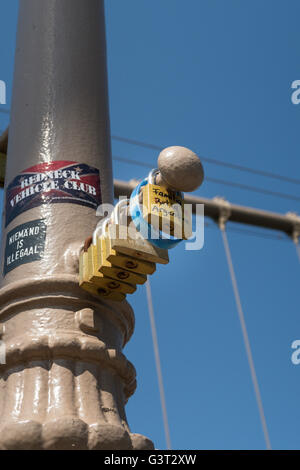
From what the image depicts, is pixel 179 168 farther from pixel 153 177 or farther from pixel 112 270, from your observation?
pixel 112 270

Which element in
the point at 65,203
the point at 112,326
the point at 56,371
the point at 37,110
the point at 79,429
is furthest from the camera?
the point at 37,110

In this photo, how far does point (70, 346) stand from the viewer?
1.80 m

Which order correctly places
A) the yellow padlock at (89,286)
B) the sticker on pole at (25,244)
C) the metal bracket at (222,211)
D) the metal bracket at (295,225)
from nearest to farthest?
the yellow padlock at (89,286)
the sticker on pole at (25,244)
the metal bracket at (222,211)
the metal bracket at (295,225)

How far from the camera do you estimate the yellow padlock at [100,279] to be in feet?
6.22

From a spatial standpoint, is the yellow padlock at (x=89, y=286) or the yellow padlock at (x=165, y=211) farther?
the yellow padlock at (x=89, y=286)

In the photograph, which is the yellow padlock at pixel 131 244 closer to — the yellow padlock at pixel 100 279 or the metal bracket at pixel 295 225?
the yellow padlock at pixel 100 279

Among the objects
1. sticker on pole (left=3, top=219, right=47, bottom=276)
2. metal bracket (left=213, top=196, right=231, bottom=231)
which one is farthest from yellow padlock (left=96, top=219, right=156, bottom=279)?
metal bracket (left=213, top=196, right=231, bottom=231)

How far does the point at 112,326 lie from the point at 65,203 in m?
0.43

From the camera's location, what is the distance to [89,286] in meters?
1.94

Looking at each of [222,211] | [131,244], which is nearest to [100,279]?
[131,244]

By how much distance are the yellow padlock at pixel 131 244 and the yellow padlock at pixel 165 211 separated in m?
0.07

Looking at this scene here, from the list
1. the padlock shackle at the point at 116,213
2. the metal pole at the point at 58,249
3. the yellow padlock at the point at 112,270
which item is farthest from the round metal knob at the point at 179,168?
the metal pole at the point at 58,249
